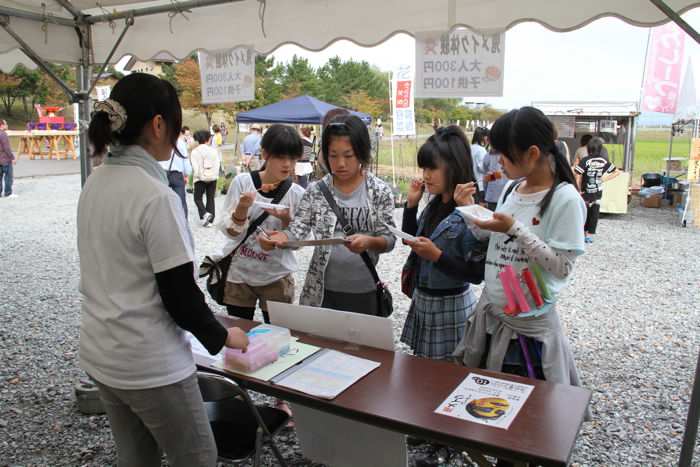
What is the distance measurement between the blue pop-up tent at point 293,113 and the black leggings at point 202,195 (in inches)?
54.0

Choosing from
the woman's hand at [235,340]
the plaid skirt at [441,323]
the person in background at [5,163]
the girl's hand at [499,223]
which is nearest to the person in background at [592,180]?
the plaid skirt at [441,323]

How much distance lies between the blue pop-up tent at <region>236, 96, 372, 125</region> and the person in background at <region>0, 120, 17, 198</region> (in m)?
5.23

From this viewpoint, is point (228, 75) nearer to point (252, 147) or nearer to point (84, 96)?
point (84, 96)

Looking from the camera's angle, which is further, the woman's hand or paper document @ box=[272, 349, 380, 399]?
paper document @ box=[272, 349, 380, 399]

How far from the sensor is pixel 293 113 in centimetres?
891

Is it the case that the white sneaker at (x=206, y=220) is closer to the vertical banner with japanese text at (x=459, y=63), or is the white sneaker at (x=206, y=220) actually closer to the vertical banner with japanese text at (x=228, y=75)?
the vertical banner with japanese text at (x=228, y=75)

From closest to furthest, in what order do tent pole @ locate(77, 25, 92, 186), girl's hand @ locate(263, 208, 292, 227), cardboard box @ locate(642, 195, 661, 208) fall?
girl's hand @ locate(263, 208, 292, 227) → tent pole @ locate(77, 25, 92, 186) → cardboard box @ locate(642, 195, 661, 208)

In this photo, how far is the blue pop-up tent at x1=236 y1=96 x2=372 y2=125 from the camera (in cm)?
872

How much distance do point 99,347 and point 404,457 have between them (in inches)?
40.1

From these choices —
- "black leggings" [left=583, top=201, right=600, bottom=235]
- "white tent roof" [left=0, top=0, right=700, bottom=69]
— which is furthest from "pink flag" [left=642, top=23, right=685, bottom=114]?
"white tent roof" [left=0, top=0, right=700, bottom=69]

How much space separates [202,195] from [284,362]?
769 cm

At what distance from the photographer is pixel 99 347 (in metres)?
1.30

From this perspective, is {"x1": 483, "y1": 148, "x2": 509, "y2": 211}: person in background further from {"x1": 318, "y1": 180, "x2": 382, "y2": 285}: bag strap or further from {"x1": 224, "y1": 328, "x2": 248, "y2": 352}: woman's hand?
{"x1": 224, "y1": 328, "x2": 248, "y2": 352}: woman's hand

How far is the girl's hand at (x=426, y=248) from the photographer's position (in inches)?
74.7
